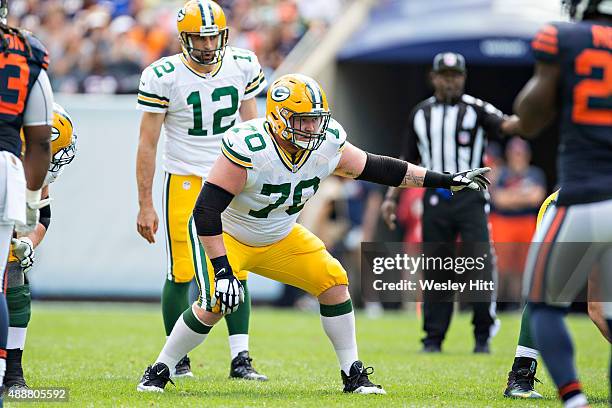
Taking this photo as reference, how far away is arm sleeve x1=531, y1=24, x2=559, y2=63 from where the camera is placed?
4.03 metres

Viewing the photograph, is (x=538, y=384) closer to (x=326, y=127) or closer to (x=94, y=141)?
(x=326, y=127)

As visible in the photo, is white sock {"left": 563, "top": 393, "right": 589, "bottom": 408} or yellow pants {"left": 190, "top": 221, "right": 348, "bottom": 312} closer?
white sock {"left": 563, "top": 393, "right": 589, "bottom": 408}

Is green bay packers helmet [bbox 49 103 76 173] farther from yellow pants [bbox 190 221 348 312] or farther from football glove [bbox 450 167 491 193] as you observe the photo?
football glove [bbox 450 167 491 193]

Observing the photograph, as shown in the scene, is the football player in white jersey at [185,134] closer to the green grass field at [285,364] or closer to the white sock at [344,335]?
the green grass field at [285,364]

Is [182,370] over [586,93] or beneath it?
beneath

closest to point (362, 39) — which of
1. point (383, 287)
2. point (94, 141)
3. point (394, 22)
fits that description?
point (394, 22)

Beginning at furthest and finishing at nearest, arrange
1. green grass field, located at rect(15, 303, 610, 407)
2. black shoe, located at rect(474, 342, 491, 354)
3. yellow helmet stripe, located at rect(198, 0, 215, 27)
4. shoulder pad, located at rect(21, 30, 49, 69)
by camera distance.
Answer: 1. black shoe, located at rect(474, 342, 491, 354)
2. yellow helmet stripe, located at rect(198, 0, 215, 27)
3. green grass field, located at rect(15, 303, 610, 407)
4. shoulder pad, located at rect(21, 30, 49, 69)

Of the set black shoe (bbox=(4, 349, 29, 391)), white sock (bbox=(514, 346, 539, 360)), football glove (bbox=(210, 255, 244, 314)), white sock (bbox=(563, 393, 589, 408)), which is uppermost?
football glove (bbox=(210, 255, 244, 314))

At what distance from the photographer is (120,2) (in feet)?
51.8

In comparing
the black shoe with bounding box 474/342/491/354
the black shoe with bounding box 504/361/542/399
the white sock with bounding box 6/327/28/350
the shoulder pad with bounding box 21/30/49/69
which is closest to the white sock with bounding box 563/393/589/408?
the black shoe with bounding box 504/361/542/399

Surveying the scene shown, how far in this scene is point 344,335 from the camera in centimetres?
549

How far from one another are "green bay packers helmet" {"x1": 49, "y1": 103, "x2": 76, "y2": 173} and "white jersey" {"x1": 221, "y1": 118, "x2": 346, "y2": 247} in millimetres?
935

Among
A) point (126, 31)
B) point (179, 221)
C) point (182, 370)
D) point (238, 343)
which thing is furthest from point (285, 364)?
point (126, 31)

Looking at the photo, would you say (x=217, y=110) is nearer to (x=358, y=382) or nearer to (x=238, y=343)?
(x=238, y=343)
